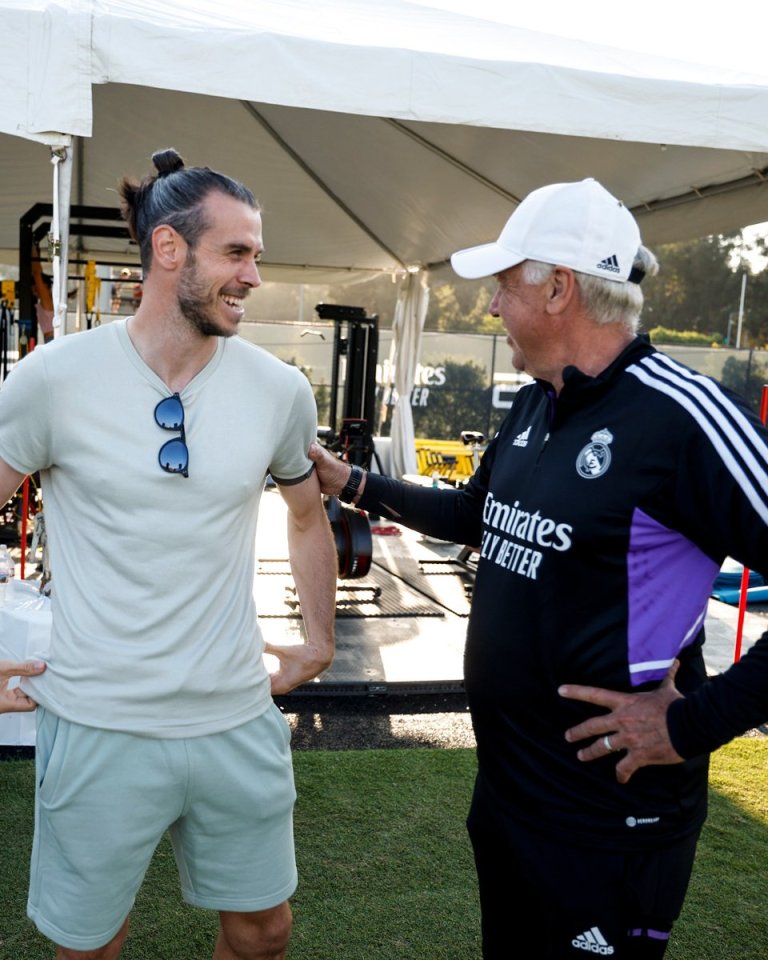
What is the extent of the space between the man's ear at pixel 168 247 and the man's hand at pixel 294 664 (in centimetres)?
85

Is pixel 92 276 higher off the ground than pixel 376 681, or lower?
higher

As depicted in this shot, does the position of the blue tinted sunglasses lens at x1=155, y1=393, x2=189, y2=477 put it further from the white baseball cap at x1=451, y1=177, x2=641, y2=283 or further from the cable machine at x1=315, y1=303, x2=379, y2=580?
the cable machine at x1=315, y1=303, x2=379, y2=580

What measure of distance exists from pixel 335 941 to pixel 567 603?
156 cm

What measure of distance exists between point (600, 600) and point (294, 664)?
795 mm

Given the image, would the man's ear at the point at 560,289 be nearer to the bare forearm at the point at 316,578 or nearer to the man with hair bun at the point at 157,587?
the man with hair bun at the point at 157,587

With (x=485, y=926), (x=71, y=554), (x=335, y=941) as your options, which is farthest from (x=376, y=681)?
(x=71, y=554)

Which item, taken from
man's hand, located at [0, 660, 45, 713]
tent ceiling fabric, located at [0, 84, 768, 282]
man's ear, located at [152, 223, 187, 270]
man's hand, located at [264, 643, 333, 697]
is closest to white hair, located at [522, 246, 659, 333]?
man's ear, located at [152, 223, 187, 270]

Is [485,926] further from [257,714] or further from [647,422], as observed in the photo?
[647,422]

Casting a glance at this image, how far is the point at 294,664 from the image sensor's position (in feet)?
7.04

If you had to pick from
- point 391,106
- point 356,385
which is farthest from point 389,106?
point 356,385

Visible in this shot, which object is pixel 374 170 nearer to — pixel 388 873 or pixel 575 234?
pixel 388 873

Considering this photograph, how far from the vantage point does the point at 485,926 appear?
1910mm

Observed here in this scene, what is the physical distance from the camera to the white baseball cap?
1.71 m

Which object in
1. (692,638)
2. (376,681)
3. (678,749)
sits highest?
(692,638)
